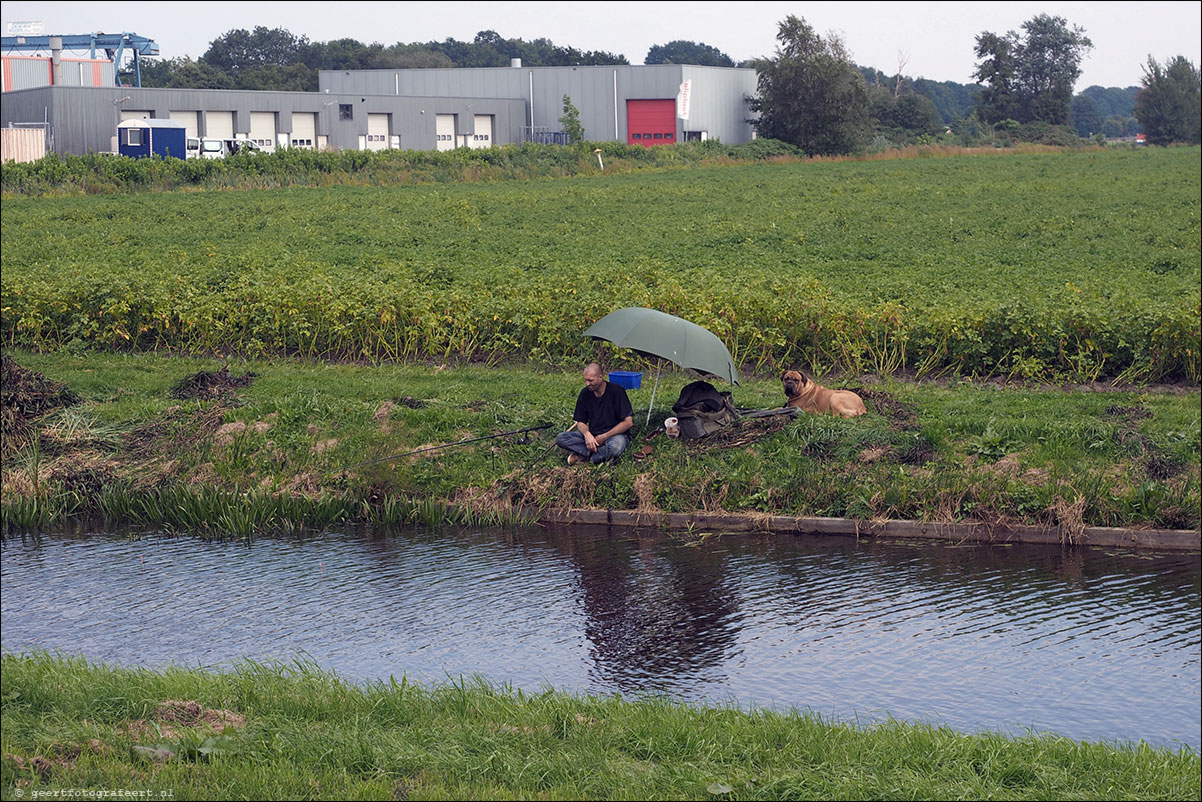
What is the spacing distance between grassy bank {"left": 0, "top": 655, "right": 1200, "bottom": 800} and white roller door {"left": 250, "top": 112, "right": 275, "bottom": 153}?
217 feet

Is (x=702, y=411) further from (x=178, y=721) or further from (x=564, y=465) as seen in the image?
(x=178, y=721)

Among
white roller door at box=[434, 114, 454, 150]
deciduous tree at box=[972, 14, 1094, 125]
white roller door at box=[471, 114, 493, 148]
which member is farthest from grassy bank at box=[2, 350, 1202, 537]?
white roller door at box=[471, 114, 493, 148]

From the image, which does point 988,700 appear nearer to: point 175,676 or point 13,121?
point 175,676

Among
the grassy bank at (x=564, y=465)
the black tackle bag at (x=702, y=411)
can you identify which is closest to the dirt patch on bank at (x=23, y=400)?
the grassy bank at (x=564, y=465)

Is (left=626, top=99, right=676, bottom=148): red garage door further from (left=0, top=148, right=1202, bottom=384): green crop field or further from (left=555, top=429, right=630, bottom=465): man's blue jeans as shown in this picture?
(left=555, top=429, right=630, bottom=465): man's blue jeans

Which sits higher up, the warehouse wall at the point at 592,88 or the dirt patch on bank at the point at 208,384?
the warehouse wall at the point at 592,88

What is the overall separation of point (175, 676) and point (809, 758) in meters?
3.41

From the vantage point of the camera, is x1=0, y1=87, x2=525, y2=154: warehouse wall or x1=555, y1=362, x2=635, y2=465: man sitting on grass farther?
x1=0, y1=87, x2=525, y2=154: warehouse wall

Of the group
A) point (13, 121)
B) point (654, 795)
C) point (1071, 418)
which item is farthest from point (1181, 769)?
point (13, 121)

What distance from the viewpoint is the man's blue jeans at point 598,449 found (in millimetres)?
12367

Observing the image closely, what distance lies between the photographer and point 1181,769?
5.52 meters

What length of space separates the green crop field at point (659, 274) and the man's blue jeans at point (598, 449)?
4.15 meters

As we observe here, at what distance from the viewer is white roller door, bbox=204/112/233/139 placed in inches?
2635

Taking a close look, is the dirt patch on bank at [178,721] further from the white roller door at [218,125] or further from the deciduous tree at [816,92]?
the deciduous tree at [816,92]
